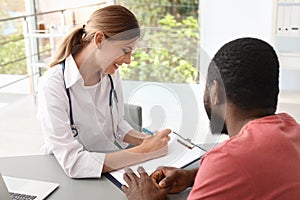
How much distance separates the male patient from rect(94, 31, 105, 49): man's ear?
0.47m

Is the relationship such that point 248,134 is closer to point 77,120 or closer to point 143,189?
point 143,189

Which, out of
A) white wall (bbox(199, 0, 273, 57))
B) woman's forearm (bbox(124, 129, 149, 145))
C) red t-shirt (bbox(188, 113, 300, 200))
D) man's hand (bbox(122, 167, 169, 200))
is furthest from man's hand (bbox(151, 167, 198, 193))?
white wall (bbox(199, 0, 273, 57))

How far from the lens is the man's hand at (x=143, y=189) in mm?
1000

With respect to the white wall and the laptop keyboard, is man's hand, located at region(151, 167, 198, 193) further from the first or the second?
the white wall

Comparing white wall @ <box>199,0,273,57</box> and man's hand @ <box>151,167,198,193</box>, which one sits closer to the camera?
man's hand @ <box>151,167,198,193</box>

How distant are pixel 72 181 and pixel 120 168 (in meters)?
0.15

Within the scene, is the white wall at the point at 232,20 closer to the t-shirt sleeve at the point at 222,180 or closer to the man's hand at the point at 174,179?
the man's hand at the point at 174,179

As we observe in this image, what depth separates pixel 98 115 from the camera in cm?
145

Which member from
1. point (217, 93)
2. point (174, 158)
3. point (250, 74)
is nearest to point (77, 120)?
point (174, 158)

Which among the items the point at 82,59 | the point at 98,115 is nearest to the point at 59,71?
the point at 82,59

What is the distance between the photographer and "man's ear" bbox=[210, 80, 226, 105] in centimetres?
90

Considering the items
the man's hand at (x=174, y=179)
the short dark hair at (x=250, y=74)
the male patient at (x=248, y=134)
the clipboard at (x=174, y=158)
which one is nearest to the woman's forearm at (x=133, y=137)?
the clipboard at (x=174, y=158)

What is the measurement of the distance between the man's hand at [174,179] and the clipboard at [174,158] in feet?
0.13

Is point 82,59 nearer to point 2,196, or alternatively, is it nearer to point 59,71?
point 59,71
